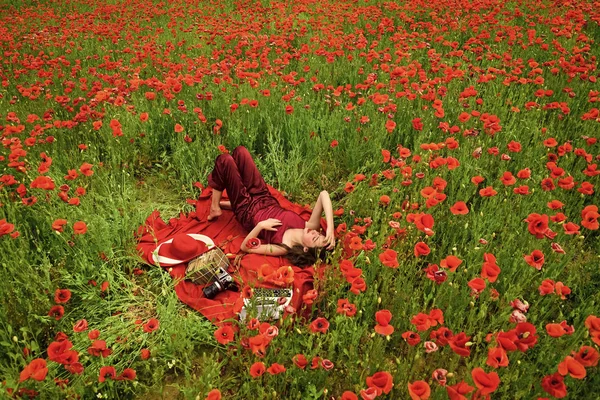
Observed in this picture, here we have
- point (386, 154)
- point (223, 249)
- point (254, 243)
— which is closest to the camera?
point (254, 243)

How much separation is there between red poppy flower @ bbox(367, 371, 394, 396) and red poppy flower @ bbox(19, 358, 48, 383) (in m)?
1.32

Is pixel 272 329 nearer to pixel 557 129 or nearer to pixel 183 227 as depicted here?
pixel 183 227

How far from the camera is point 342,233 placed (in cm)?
306

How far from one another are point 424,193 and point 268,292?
1.21m

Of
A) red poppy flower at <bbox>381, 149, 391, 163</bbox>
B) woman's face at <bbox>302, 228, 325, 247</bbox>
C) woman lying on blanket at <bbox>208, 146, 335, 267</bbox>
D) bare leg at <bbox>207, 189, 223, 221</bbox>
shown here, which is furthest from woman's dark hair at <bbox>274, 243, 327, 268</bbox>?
red poppy flower at <bbox>381, 149, 391, 163</bbox>

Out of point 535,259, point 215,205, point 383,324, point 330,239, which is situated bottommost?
point 215,205

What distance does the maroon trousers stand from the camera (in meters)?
3.57

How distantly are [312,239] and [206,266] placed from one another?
847mm

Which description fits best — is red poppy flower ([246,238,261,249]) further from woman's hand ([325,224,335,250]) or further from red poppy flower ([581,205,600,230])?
red poppy flower ([581,205,600,230])

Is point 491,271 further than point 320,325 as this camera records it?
No

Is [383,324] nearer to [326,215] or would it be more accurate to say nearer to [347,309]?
[347,309]

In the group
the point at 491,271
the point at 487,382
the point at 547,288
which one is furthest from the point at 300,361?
the point at 547,288

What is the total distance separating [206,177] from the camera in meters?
4.09

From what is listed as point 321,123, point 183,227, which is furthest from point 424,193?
point 183,227
